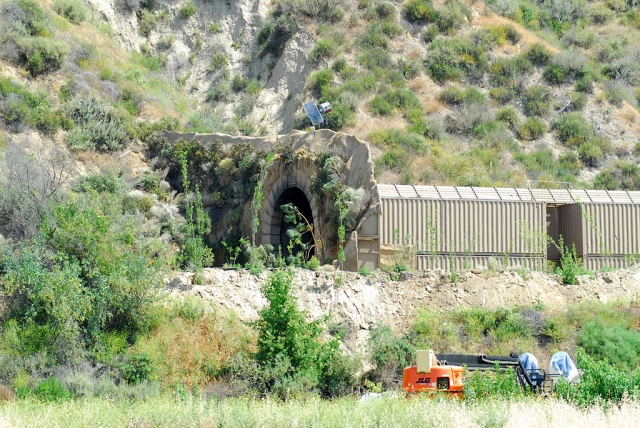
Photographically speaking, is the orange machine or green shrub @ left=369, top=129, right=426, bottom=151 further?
green shrub @ left=369, top=129, right=426, bottom=151

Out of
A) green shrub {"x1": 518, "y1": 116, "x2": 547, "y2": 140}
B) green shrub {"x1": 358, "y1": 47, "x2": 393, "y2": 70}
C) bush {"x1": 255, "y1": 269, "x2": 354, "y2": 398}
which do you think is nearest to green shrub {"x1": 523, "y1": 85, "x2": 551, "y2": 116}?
green shrub {"x1": 518, "y1": 116, "x2": 547, "y2": 140}

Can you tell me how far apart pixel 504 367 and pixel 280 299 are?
4.34 metres

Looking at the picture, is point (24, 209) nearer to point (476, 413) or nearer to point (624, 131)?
point (476, 413)

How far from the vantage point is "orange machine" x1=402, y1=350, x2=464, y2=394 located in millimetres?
14367

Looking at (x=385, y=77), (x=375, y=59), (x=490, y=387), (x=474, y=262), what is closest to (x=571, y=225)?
(x=474, y=262)

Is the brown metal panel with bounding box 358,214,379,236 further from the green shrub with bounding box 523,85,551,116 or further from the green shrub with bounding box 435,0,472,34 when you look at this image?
the green shrub with bounding box 435,0,472,34

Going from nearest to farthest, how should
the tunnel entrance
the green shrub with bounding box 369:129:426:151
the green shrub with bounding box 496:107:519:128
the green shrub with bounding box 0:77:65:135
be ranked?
the tunnel entrance < the green shrub with bounding box 0:77:65:135 < the green shrub with bounding box 369:129:426:151 < the green shrub with bounding box 496:107:519:128

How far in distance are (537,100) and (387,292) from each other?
1755 centimetres

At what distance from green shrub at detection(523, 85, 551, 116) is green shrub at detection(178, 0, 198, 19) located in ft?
50.2

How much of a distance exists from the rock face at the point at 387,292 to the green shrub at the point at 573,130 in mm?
13071

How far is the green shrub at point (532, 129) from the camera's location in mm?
33062

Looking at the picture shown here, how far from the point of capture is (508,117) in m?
33.5

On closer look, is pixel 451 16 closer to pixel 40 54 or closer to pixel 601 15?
pixel 601 15

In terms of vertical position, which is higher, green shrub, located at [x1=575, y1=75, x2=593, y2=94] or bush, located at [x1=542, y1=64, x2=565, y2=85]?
bush, located at [x1=542, y1=64, x2=565, y2=85]
